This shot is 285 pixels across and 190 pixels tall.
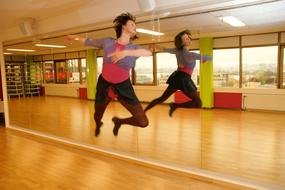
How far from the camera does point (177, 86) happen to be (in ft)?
12.5

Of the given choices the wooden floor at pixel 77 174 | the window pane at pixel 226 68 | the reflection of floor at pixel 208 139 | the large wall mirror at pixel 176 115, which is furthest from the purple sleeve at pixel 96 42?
the wooden floor at pixel 77 174

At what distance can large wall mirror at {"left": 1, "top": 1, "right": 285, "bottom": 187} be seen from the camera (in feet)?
11.8

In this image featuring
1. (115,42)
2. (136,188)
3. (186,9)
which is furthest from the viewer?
(115,42)

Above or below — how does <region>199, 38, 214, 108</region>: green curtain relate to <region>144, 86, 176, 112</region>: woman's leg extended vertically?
above

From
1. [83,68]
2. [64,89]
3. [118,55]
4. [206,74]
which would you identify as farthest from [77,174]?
[64,89]

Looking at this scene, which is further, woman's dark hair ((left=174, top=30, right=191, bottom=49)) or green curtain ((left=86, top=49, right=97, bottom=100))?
green curtain ((left=86, top=49, right=97, bottom=100))

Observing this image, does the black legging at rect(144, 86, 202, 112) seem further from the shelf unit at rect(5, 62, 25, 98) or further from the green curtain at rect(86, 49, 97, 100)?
the shelf unit at rect(5, 62, 25, 98)

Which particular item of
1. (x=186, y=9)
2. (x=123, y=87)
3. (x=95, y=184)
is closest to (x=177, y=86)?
(x=123, y=87)

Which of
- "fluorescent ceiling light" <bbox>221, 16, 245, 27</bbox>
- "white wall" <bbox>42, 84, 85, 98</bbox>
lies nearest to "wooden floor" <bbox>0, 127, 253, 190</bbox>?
"white wall" <bbox>42, 84, 85, 98</bbox>

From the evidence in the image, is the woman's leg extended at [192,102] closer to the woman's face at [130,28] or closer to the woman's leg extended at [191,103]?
the woman's leg extended at [191,103]

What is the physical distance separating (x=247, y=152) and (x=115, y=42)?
2.84 meters

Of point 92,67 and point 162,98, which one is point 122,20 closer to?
point 162,98

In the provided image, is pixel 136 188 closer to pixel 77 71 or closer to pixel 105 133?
pixel 105 133

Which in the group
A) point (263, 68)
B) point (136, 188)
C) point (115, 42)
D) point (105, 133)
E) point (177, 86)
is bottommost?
point (136, 188)
